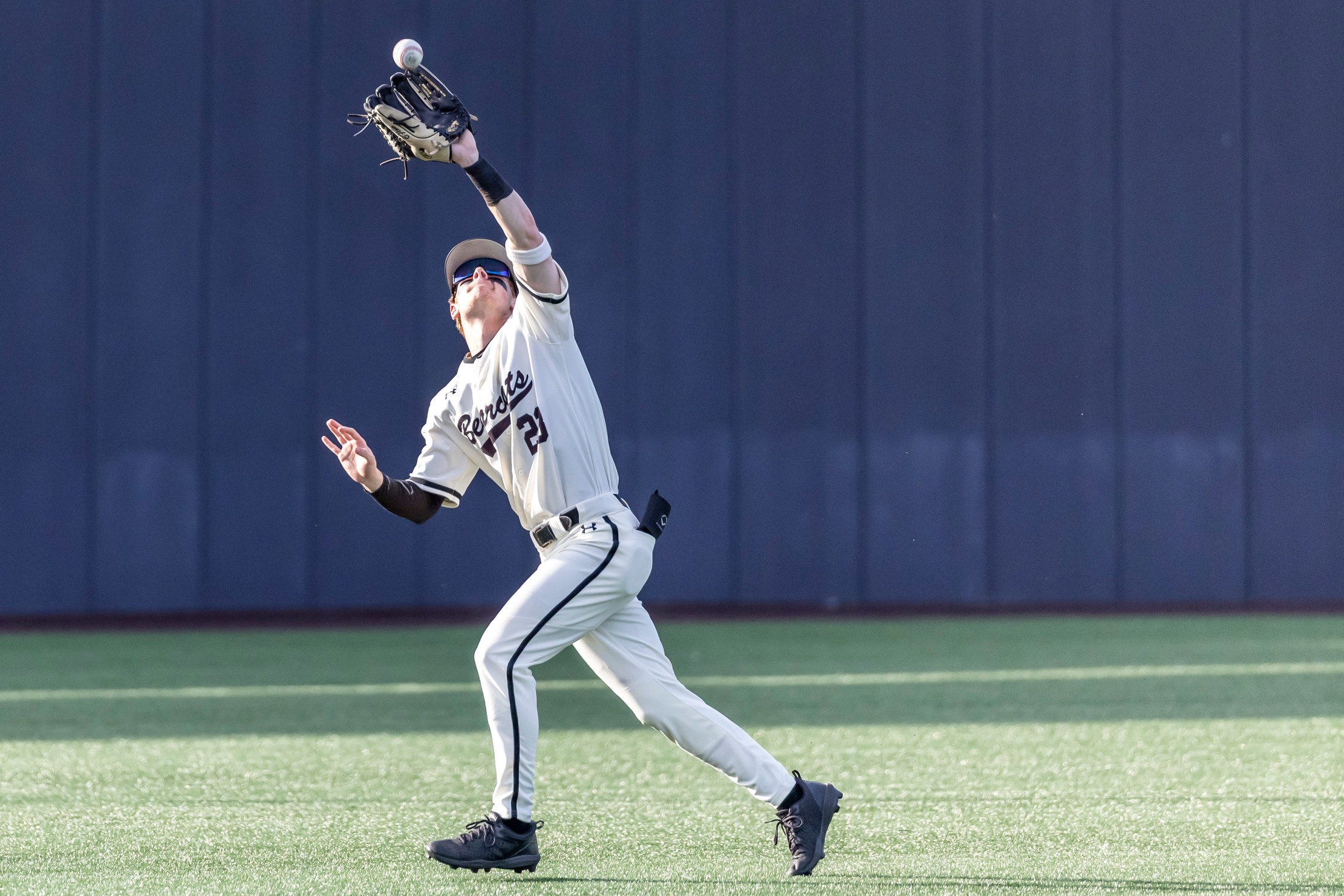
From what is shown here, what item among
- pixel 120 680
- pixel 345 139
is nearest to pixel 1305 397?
pixel 345 139

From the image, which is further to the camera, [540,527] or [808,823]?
[540,527]

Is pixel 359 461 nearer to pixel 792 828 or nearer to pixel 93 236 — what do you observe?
pixel 792 828

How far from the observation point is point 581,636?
405cm

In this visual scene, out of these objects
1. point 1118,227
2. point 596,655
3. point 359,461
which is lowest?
point 596,655

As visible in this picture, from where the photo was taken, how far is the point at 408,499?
4.20 meters

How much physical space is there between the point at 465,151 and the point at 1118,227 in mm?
12603

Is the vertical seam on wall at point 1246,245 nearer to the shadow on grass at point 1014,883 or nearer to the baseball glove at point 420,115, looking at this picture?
the shadow on grass at point 1014,883

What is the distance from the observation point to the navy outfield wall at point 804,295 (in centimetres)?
1453

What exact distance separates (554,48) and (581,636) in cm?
1187

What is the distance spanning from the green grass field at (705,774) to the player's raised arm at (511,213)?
1.70 m

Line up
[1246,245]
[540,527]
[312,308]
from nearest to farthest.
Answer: [540,527] → [312,308] → [1246,245]

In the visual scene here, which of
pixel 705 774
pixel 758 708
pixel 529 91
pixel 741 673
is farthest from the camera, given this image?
pixel 529 91

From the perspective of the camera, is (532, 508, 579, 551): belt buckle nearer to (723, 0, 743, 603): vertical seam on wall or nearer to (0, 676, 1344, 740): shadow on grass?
(0, 676, 1344, 740): shadow on grass

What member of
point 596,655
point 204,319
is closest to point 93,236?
point 204,319
